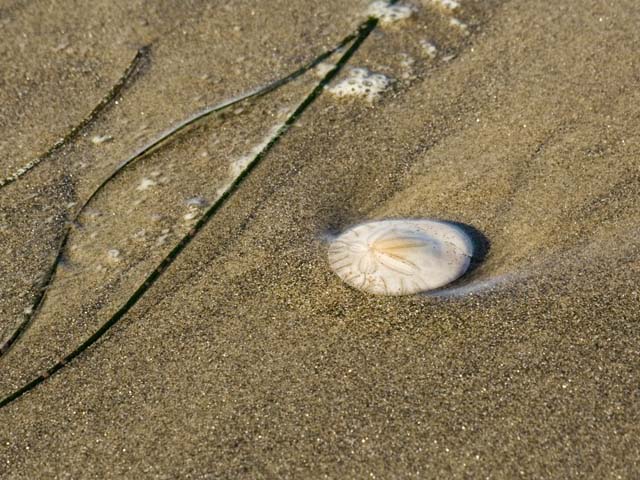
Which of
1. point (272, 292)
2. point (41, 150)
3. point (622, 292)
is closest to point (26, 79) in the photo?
point (41, 150)

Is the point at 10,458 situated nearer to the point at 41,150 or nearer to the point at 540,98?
the point at 41,150

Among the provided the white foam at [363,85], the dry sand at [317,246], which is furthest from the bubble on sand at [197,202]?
the white foam at [363,85]

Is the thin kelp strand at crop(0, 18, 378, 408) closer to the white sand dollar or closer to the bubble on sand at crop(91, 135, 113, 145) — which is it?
the white sand dollar

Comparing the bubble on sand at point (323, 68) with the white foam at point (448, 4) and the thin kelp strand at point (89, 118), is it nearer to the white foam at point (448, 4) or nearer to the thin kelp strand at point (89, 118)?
the white foam at point (448, 4)

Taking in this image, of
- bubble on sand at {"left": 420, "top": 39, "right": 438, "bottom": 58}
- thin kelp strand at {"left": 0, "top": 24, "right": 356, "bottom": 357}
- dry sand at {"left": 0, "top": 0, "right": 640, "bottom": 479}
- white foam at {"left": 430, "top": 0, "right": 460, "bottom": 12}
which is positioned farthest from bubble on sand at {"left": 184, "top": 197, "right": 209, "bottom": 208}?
white foam at {"left": 430, "top": 0, "right": 460, "bottom": 12}

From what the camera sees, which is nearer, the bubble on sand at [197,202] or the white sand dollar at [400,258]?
the white sand dollar at [400,258]

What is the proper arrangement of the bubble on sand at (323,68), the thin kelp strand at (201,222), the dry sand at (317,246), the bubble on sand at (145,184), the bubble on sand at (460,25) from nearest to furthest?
the dry sand at (317,246) < the thin kelp strand at (201,222) < the bubble on sand at (145,184) < the bubble on sand at (323,68) < the bubble on sand at (460,25)

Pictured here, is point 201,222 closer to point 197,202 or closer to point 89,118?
point 197,202
